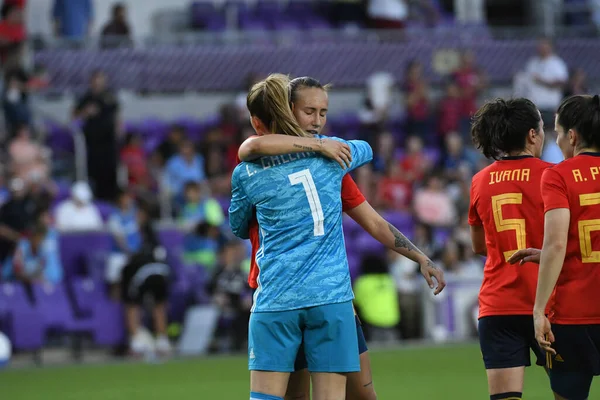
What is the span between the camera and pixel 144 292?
14.7 metres

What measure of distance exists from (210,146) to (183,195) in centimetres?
122

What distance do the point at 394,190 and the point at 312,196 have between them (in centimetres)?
1250

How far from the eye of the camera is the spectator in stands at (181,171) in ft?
55.7

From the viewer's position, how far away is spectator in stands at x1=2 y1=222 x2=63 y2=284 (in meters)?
14.6

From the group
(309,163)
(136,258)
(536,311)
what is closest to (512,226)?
(536,311)

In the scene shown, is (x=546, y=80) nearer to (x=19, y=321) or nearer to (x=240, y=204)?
(x=19, y=321)

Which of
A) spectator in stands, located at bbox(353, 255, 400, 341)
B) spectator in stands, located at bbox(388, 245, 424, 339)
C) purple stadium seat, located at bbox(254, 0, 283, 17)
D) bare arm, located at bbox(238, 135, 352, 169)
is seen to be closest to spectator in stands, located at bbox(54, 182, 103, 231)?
spectator in stands, located at bbox(353, 255, 400, 341)

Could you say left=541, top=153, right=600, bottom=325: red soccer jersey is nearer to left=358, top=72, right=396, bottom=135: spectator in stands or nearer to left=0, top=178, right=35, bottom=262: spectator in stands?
left=0, top=178, right=35, bottom=262: spectator in stands

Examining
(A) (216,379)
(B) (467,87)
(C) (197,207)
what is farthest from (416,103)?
(A) (216,379)

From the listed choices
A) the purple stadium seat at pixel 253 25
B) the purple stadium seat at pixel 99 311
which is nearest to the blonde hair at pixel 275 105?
the purple stadium seat at pixel 99 311

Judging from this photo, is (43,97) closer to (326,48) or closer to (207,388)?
(326,48)

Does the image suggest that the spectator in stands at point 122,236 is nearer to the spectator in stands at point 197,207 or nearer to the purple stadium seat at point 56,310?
the purple stadium seat at point 56,310

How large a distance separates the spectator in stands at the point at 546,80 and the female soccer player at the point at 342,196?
14406 millimetres

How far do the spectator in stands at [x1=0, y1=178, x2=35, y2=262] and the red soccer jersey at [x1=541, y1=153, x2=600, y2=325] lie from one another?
10589 millimetres
